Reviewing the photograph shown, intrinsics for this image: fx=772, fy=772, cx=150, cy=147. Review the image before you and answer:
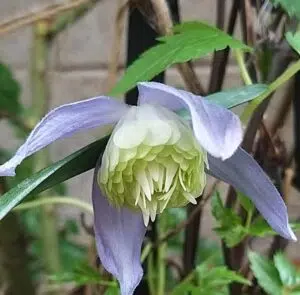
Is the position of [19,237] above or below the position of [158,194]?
below

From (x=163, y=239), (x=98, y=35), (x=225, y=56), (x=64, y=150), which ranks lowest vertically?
(x=64, y=150)

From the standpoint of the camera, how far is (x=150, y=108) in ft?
1.05

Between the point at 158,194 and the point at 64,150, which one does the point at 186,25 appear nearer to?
the point at 158,194

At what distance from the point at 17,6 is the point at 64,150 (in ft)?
0.86

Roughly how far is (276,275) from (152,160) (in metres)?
0.21

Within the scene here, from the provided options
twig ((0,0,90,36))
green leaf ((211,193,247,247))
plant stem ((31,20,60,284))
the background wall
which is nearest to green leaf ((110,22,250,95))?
green leaf ((211,193,247,247))

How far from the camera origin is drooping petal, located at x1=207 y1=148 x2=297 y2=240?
332 millimetres

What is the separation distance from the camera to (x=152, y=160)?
31 centimetres

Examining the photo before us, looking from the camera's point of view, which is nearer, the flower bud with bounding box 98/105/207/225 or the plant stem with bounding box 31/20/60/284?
the flower bud with bounding box 98/105/207/225

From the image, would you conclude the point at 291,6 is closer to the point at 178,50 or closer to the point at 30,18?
the point at 178,50

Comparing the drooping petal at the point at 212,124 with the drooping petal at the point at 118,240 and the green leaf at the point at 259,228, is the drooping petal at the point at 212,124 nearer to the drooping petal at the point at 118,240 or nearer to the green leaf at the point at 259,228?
the drooping petal at the point at 118,240

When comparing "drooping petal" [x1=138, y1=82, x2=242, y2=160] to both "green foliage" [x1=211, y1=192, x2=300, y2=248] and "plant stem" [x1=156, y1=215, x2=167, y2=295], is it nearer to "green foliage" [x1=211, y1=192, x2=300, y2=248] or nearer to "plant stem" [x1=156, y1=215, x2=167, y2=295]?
"green foliage" [x1=211, y1=192, x2=300, y2=248]

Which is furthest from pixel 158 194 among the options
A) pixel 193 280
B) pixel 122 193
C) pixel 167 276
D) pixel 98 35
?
pixel 98 35

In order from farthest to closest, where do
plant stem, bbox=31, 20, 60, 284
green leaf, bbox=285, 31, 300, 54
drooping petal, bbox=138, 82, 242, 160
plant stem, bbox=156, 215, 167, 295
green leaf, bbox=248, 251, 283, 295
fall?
1. plant stem, bbox=31, 20, 60, 284
2. plant stem, bbox=156, 215, 167, 295
3. green leaf, bbox=248, 251, 283, 295
4. green leaf, bbox=285, 31, 300, 54
5. drooping petal, bbox=138, 82, 242, 160
